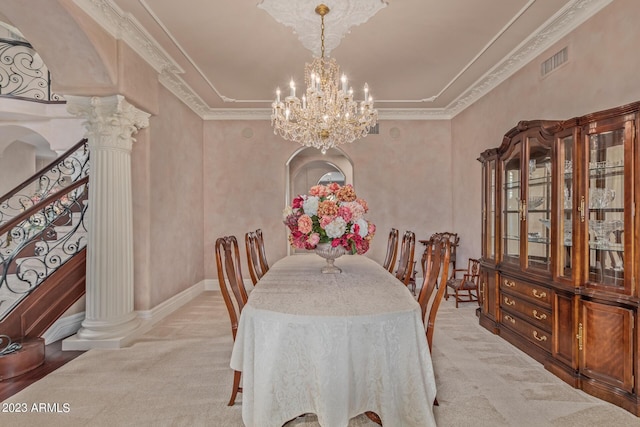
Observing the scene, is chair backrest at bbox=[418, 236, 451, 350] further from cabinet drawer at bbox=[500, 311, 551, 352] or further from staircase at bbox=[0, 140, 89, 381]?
staircase at bbox=[0, 140, 89, 381]

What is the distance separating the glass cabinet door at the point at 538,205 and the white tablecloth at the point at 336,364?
1.88m

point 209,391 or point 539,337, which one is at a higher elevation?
point 539,337

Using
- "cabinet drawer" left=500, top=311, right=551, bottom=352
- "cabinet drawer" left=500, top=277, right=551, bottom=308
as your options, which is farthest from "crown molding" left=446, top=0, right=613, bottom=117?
"cabinet drawer" left=500, top=311, right=551, bottom=352

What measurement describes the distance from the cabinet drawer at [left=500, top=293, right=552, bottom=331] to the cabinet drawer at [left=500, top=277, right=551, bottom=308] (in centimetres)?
6

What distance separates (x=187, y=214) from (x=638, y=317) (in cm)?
521

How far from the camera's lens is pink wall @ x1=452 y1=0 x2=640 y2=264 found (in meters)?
2.57

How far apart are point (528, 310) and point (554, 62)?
8.22ft

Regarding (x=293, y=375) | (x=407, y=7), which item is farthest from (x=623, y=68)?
(x=293, y=375)

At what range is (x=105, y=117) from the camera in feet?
11.1

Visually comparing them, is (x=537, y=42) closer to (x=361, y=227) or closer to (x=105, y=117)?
(x=361, y=227)

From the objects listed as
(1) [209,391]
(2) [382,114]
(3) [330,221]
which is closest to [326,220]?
(3) [330,221]

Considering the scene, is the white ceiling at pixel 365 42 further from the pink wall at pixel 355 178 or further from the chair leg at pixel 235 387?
the chair leg at pixel 235 387

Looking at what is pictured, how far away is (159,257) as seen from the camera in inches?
164

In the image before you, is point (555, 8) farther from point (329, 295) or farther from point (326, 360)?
point (326, 360)
